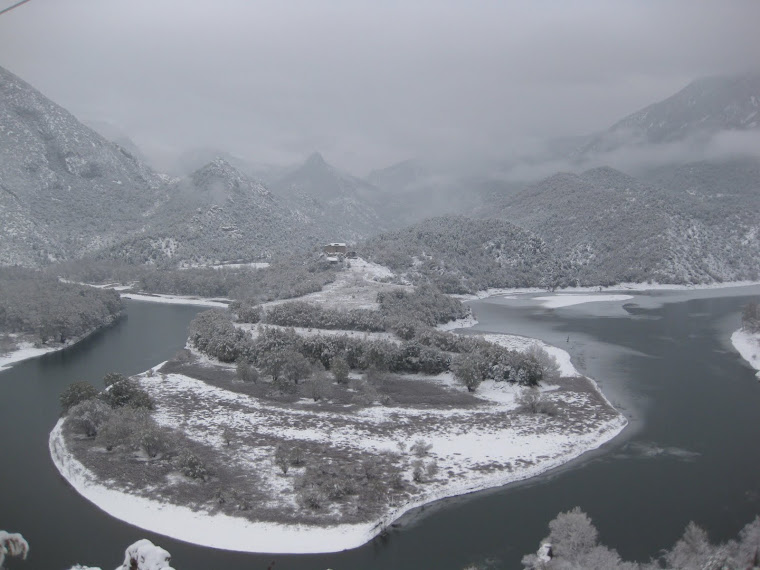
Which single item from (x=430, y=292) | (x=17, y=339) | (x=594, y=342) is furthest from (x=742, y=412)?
(x=17, y=339)

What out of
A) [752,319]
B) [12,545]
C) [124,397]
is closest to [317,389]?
[124,397]

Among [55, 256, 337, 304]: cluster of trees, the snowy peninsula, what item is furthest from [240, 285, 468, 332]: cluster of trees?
[55, 256, 337, 304]: cluster of trees

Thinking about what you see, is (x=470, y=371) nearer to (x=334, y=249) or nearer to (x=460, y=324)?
(x=460, y=324)

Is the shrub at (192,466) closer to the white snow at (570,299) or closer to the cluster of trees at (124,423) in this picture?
the cluster of trees at (124,423)

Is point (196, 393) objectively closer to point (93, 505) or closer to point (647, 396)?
point (93, 505)

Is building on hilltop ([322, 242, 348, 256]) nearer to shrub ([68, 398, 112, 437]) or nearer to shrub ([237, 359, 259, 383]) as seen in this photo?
shrub ([237, 359, 259, 383])
